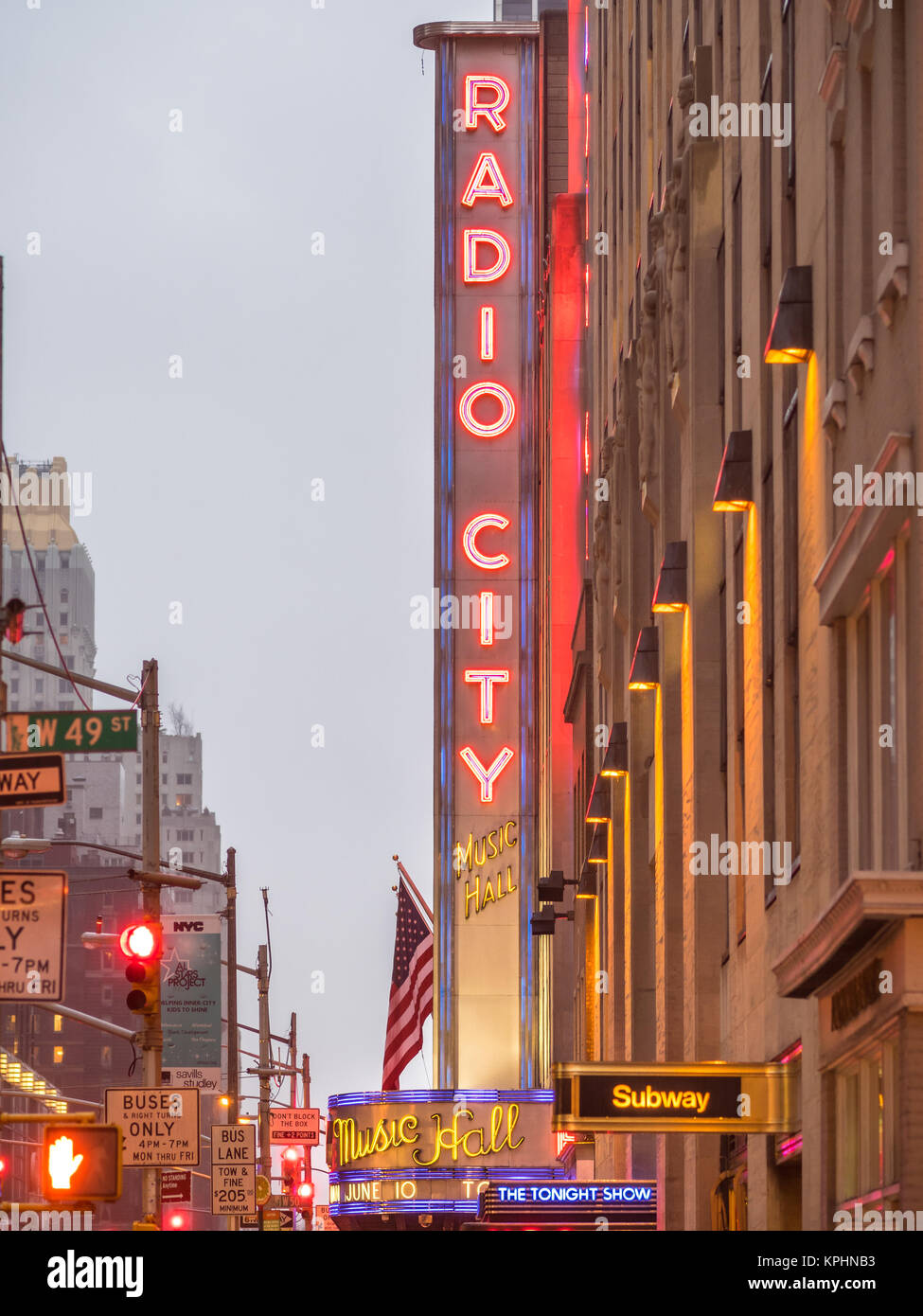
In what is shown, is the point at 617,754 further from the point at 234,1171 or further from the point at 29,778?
the point at 29,778

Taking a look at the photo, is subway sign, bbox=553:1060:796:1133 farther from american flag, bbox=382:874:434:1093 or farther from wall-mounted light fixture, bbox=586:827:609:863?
american flag, bbox=382:874:434:1093

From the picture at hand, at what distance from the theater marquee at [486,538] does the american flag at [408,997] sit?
5.67 ft

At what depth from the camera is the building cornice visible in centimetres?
1473

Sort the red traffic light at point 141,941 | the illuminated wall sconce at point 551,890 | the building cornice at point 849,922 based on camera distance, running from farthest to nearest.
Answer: the illuminated wall sconce at point 551,890
the red traffic light at point 141,941
the building cornice at point 849,922

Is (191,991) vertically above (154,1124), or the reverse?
(191,991)

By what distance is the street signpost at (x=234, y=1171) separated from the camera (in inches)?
1629

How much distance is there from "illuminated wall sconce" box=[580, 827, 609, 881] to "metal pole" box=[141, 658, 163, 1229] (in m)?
15.6

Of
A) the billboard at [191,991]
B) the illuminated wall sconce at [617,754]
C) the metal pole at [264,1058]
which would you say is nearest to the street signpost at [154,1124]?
the billboard at [191,991]

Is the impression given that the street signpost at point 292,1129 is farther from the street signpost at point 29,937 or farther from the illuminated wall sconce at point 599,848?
the street signpost at point 29,937

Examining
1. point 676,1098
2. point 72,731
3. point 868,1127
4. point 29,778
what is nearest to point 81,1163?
point 72,731

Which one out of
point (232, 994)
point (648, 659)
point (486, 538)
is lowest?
point (232, 994)

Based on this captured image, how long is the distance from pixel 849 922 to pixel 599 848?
103ft

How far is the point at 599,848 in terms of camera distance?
46.8m
